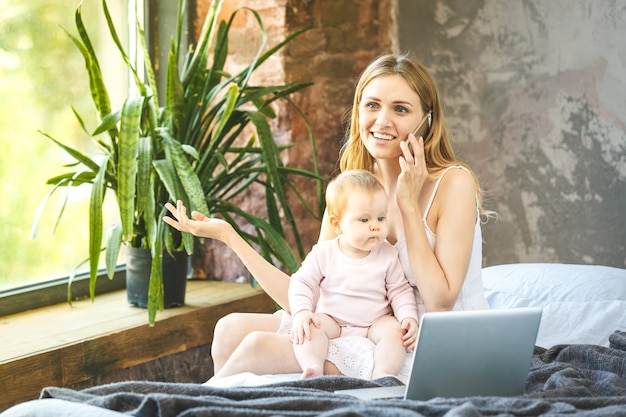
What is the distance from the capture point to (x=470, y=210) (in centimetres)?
227

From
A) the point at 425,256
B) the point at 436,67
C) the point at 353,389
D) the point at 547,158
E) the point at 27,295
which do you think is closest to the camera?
the point at 353,389

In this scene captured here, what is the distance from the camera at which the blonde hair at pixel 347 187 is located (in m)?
2.10

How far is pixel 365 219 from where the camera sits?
211 cm

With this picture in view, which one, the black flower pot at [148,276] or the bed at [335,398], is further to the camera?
the black flower pot at [148,276]

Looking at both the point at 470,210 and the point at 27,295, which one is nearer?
the point at 470,210

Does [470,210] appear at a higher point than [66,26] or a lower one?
lower

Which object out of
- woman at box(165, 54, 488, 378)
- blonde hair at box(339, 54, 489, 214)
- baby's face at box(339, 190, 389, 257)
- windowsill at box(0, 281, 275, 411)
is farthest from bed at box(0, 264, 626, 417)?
windowsill at box(0, 281, 275, 411)

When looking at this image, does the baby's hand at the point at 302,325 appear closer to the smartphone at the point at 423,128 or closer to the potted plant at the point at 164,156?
the smartphone at the point at 423,128

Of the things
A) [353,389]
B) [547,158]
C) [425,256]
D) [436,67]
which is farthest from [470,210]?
[436,67]

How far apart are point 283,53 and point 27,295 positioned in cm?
140

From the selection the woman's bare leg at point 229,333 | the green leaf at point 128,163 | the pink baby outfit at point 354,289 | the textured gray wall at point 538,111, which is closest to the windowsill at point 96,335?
the green leaf at point 128,163

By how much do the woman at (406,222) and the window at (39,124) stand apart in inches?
→ 44.1

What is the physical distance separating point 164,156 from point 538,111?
1518 mm

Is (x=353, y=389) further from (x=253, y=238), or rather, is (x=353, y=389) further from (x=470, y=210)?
(x=253, y=238)
